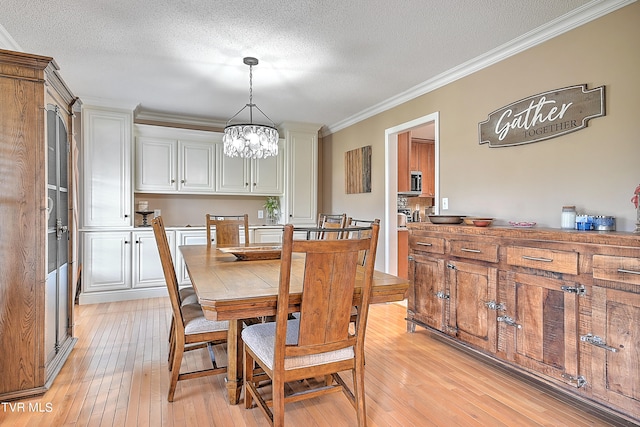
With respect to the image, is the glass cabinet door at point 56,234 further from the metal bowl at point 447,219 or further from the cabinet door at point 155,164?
the metal bowl at point 447,219

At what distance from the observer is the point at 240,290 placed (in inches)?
64.7

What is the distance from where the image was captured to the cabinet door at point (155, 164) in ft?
15.2

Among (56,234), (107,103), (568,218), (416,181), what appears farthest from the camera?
(416,181)

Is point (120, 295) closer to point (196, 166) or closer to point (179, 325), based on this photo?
point (196, 166)

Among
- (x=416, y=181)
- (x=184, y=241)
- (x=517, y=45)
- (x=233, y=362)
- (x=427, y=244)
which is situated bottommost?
(x=233, y=362)

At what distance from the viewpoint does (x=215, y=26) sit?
2.55m

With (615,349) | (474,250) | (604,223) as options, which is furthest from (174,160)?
(615,349)

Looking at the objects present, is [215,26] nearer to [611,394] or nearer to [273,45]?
[273,45]

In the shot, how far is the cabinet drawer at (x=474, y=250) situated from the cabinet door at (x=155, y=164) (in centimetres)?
368

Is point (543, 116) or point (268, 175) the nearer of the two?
point (543, 116)

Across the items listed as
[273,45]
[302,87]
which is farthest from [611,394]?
[302,87]

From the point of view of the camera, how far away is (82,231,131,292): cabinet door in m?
4.25

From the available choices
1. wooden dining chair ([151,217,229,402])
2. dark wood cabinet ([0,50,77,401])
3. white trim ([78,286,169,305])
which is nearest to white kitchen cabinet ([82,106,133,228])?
white trim ([78,286,169,305])

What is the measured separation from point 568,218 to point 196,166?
14.0 feet
